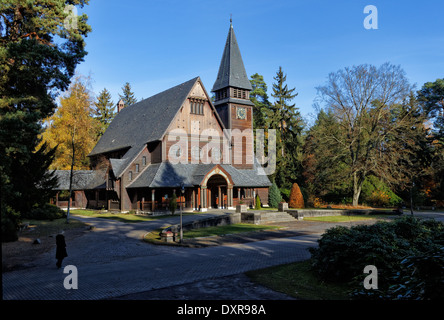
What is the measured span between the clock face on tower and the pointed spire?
115 inches

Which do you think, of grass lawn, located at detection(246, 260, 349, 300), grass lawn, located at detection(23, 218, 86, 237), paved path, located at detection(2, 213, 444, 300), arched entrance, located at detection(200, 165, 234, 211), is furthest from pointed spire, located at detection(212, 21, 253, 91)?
grass lawn, located at detection(246, 260, 349, 300)

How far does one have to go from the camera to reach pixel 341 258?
10227 mm

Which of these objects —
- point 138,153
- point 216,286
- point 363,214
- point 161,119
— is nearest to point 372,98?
point 363,214

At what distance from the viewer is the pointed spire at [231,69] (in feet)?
141

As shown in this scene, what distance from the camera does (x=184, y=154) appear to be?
120ft

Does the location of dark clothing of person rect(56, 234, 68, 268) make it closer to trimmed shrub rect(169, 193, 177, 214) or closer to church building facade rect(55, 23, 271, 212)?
trimmed shrub rect(169, 193, 177, 214)

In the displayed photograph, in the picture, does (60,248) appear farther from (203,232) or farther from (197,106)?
(197,106)

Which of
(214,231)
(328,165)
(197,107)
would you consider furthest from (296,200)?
(214,231)

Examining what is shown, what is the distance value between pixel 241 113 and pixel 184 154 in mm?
10890

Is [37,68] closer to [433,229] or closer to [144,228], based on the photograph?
[144,228]

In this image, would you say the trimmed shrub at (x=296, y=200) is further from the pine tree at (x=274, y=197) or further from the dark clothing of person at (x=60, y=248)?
the dark clothing of person at (x=60, y=248)

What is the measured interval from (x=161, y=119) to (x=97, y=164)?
15070 millimetres

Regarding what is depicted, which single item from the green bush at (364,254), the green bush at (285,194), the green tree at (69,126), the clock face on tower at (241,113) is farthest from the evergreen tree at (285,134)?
the green bush at (364,254)

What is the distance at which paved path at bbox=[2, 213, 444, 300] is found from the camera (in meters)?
9.30
